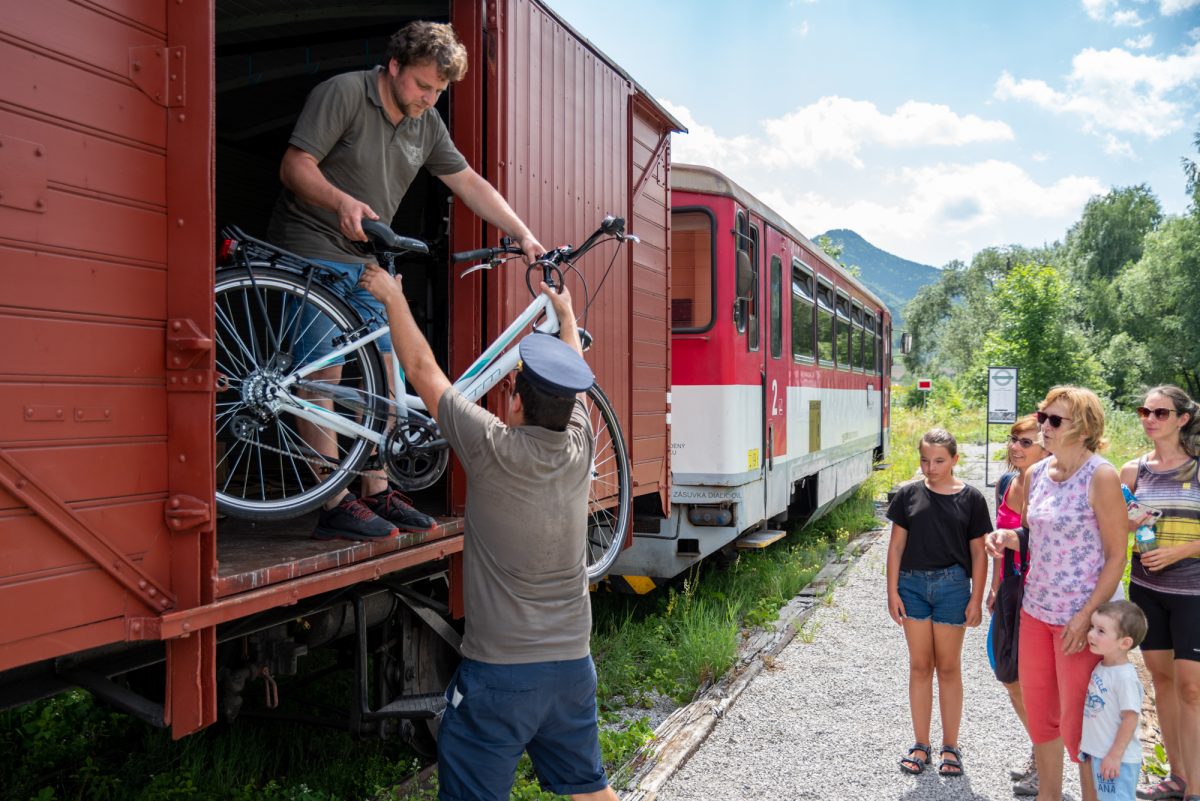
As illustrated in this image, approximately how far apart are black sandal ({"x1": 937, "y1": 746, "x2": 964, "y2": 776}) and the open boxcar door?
3360 mm

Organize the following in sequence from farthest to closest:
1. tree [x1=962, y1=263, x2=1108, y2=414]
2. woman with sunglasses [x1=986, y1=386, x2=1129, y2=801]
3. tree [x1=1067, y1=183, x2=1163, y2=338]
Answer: tree [x1=1067, y1=183, x2=1163, y2=338], tree [x1=962, y1=263, x2=1108, y2=414], woman with sunglasses [x1=986, y1=386, x2=1129, y2=801]

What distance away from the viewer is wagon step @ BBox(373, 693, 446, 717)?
3.33 m

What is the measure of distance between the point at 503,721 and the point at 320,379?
132 cm

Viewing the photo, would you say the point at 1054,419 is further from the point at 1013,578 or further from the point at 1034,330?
the point at 1034,330

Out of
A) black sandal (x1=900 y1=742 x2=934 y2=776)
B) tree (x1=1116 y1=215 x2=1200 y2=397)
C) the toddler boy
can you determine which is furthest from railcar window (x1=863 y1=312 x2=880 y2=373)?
tree (x1=1116 y1=215 x2=1200 y2=397)

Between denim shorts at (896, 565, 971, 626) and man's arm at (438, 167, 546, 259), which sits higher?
man's arm at (438, 167, 546, 259)

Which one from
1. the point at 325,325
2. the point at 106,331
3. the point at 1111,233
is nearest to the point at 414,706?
the point at 325,325

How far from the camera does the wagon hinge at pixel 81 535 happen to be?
6.32ft

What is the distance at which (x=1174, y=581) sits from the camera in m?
4.00

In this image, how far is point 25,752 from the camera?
448 centimetres

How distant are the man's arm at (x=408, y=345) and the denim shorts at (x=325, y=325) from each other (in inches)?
16.3

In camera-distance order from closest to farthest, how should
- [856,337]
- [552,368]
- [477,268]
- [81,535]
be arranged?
[81,535]
[552,368]
[477,268]
[856,337]

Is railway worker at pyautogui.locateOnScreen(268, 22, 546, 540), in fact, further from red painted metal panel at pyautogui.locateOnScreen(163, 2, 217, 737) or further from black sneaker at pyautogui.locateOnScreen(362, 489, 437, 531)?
red painted metal panel at pyautogui.locateOnScreen(163, 2, 217, 737)

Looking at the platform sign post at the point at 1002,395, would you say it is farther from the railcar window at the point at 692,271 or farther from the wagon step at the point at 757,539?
the railcar window at the point at 692,271
